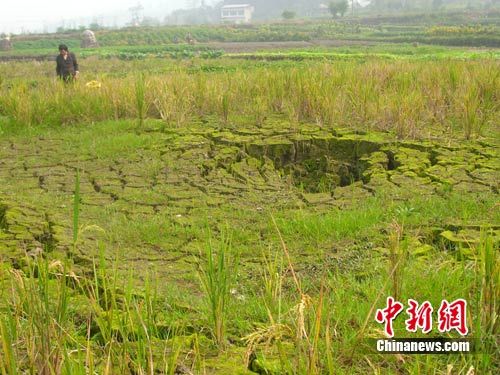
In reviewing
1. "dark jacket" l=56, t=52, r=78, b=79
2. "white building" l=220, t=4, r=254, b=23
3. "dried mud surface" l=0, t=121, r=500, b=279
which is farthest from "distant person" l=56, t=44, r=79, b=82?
"white building" l=220, t=4, r=254, b=23

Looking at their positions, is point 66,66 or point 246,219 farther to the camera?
point 66,66

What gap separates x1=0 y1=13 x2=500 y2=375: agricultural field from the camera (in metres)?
2.13

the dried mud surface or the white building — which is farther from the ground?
the white building

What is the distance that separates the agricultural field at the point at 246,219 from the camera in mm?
2133

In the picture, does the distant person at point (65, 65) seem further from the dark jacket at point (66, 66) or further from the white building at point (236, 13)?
the white building at point (236, 13)

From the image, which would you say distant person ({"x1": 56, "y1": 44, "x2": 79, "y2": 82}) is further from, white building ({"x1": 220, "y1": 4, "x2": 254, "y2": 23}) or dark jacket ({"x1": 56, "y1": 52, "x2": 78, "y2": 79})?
white building ({"x1": 220, "y1": 4, "x2": 254, "y2": 23})

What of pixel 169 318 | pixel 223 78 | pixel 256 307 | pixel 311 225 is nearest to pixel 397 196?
pixel 311 225

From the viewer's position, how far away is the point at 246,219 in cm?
425

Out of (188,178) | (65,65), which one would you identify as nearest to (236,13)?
(65,65)

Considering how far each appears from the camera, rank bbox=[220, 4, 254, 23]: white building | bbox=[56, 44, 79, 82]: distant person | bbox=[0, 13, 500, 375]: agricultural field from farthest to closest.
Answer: bbox=[220, 4, 254, 23]: white building, bbox=[56, 44, 79, 82]: distant person, bbox=[0, 13, 500, 375]: agricultural field

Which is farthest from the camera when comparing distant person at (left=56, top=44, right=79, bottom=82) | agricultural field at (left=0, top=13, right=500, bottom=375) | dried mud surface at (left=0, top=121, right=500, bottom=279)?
distant person at (left=56, top=44, right=79, bottom=82)

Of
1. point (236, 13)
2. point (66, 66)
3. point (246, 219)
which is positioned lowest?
point (246, 219)

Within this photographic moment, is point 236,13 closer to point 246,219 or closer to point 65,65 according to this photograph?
point 65,65

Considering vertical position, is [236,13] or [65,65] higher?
[236,13]
